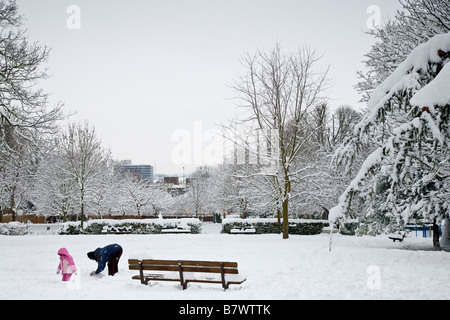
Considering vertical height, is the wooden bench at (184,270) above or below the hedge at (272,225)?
above

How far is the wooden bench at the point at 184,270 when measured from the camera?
7.61 meters

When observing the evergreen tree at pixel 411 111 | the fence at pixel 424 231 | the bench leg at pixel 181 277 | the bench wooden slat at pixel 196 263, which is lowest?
the fence at pixel 424 231

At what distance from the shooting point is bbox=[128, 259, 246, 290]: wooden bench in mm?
7605

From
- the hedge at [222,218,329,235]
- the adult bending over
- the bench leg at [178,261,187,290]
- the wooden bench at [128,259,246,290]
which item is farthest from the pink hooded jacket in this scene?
the hedge at [222,218,329,235]

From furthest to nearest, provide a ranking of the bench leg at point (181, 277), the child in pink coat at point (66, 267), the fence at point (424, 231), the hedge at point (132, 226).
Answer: the hedge at point (132, 226) < the fence at point (424, 231) < the child in pink coat at point (66, 267) < the bench leg at point (181, 277)

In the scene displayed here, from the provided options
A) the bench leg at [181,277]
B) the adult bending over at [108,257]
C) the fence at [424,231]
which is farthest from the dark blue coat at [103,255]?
the fence at [424,231]

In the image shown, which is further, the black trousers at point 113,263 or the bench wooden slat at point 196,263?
the black trousers at point 113,263

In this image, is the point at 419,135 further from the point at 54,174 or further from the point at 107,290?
the point at 54,174

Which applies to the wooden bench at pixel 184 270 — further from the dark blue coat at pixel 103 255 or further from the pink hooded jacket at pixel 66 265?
the pink hooded jacket at pixel 66 265

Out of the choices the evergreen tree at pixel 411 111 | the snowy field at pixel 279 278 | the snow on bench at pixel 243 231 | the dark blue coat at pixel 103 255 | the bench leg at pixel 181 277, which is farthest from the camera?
the snow on bench at pixel 243 231

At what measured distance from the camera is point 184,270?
7840 mm

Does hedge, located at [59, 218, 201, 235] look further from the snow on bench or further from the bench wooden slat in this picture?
the bench wooden slat

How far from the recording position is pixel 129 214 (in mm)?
54625
